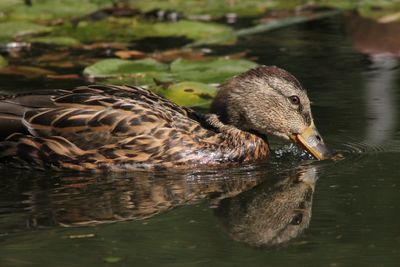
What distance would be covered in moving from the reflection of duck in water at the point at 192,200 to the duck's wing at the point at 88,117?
39 cm

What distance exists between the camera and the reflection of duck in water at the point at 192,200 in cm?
776

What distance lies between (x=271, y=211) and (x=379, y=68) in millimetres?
5339

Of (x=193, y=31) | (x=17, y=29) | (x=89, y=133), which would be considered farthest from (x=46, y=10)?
(x=89, y=133)

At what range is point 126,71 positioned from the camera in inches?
470

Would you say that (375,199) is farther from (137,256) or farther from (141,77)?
(141,77)

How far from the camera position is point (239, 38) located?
14.8 metres

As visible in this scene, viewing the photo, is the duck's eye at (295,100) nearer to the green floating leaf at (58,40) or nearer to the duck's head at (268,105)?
the duck's head at (268,105)

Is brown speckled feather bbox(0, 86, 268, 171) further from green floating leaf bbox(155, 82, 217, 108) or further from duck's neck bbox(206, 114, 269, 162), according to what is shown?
green floating leaf bbox(155, 82, 217, 108)

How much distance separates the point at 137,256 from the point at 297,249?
101cm

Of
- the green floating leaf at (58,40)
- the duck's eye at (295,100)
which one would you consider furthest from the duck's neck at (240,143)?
the green floating leaf at (58,40)

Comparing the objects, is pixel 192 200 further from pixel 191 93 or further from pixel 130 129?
pixel 191 93

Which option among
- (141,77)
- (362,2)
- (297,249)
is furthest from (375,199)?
(362,2)

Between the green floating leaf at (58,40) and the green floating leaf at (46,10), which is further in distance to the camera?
the green floating leaf at (46,10)

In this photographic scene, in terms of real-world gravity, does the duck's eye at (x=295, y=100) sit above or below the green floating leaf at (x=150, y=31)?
above
